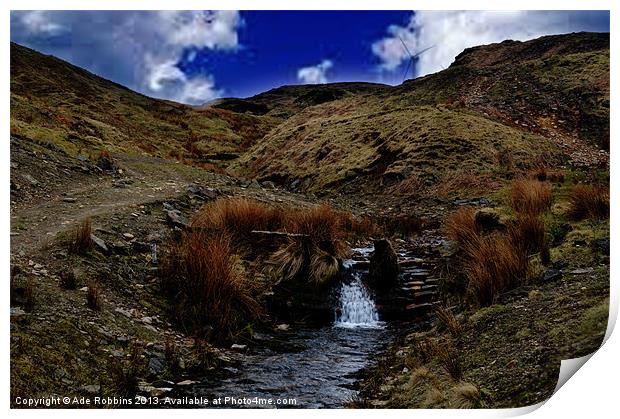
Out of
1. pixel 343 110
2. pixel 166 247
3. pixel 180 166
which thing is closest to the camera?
pixel 166 247

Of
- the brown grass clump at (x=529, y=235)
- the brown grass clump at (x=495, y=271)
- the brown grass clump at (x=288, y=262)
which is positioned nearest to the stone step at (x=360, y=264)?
the brown grass clump at (x=288, y=262)

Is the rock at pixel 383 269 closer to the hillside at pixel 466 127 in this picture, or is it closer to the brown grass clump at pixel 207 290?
the brown grass clump at pixel 207 290

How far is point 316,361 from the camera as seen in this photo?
5039 millimetres

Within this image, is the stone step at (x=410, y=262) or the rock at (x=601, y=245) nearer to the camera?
the rock at (x=601, y=245)

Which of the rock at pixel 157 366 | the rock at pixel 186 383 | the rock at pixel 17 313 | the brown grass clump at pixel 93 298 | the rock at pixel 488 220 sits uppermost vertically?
the rock at pixel 488 220

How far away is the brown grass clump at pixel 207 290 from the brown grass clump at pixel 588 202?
12.2 feet

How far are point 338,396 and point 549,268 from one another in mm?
2411

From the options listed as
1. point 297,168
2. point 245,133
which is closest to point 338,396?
point 297,168

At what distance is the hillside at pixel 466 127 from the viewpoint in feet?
23.5

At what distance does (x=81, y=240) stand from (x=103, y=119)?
474 inches

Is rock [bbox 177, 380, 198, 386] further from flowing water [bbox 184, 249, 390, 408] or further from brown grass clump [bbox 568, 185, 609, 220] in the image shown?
brown grass clump [bbox 568, 185, 609, 220]

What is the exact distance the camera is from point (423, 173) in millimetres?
12266

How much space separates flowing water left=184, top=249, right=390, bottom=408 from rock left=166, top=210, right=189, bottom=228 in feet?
7.56
